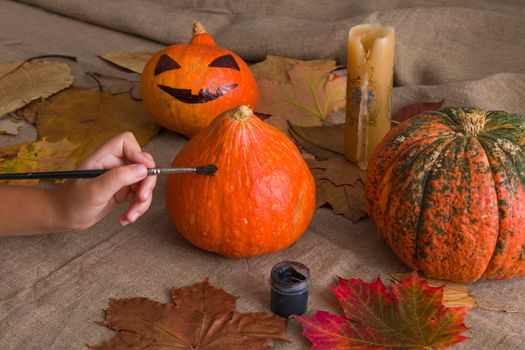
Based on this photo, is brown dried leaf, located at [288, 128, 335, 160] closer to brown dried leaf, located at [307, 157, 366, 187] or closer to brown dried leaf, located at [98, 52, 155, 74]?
brown dried leaf, located at [307, 157, 366, 187]

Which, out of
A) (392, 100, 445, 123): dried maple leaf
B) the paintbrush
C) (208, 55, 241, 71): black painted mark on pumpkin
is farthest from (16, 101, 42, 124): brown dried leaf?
(392, 100, 445, 123): dried maple leaf

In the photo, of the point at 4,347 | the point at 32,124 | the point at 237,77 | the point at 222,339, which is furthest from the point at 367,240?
the point at 32,124

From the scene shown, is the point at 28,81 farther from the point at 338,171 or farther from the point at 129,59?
the point at 338,171

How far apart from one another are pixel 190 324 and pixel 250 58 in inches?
44.3

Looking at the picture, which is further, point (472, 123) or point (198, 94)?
point (198, 94)

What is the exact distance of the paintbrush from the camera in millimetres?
957

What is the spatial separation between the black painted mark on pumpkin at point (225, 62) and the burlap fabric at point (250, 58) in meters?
0.22

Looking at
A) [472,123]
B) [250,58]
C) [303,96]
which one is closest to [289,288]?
[472,123]

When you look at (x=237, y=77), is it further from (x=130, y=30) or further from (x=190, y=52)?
(x=130, y=30)

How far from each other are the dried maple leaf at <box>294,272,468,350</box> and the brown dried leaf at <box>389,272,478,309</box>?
0.05 meters

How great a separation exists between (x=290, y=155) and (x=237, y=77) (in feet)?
1.35

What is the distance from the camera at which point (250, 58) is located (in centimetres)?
190

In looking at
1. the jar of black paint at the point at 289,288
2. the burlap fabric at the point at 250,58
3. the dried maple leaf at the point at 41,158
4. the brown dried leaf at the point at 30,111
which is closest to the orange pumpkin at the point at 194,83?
the burlap fabric at the point at 250,58

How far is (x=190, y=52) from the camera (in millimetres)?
1394
